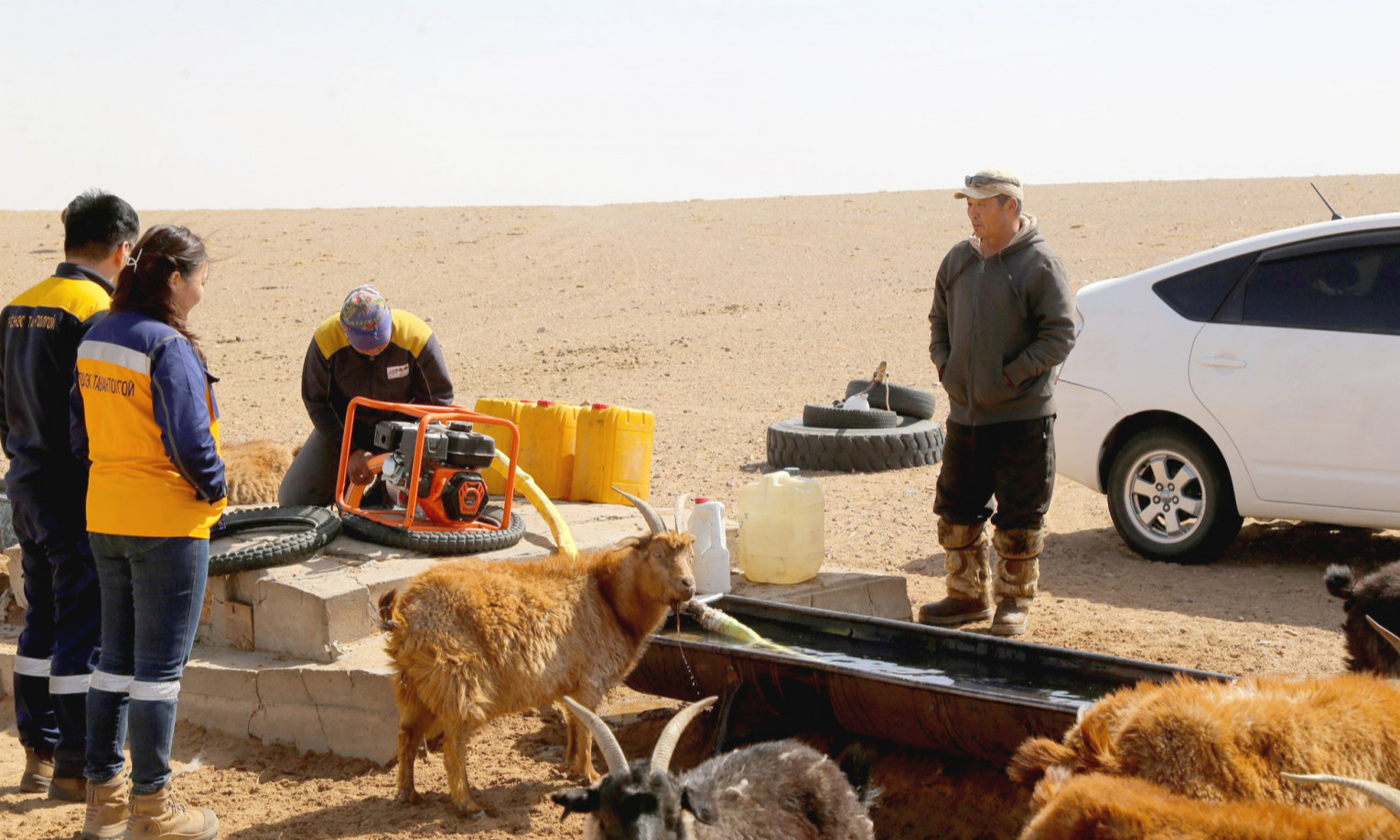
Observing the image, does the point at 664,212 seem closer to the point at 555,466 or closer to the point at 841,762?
the point at 555,466

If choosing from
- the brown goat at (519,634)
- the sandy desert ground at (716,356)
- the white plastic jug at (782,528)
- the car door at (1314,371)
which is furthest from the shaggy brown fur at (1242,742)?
the car door at (1314,371)

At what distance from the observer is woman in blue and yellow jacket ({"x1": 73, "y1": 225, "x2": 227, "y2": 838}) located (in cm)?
451

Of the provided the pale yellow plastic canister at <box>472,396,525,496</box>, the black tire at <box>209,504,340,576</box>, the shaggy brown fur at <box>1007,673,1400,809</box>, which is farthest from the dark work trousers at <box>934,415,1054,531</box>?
the black tire at <box>209,504,340,576</box>

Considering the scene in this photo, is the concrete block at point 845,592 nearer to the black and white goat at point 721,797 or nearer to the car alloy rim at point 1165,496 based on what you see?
the car alloy rim at point 1165,496

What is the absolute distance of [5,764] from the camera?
19.6ft

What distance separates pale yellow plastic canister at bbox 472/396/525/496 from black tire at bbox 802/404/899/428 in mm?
4215

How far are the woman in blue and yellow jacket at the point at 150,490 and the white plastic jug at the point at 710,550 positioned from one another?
8.69ft

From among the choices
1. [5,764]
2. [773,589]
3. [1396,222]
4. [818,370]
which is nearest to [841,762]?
[773,589]

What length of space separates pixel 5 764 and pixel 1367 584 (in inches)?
235

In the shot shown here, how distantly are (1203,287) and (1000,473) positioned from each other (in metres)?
2.45

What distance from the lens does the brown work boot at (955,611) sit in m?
7.08

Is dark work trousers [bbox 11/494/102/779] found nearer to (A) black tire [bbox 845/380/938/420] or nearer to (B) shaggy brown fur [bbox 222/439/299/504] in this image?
(B) shaggy brown fur [bbox 222/439/299/504]

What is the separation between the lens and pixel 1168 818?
3074mm

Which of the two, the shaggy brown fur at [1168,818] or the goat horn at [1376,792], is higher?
the goat horn at [1376,792]
